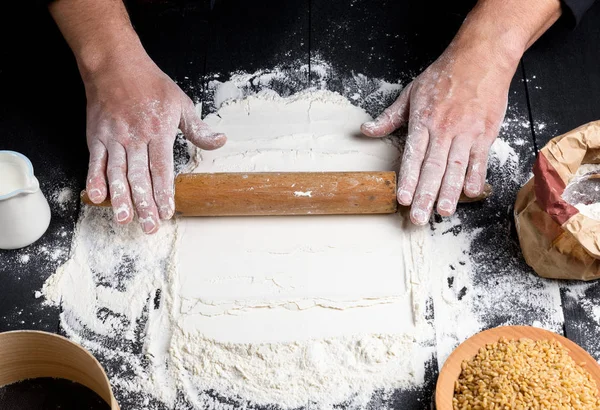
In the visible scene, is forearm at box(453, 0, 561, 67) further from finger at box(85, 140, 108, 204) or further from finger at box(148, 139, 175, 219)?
finger at box(85, 140, 108, 204)

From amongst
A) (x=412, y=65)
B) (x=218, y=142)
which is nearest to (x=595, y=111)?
(x=412, y=65)

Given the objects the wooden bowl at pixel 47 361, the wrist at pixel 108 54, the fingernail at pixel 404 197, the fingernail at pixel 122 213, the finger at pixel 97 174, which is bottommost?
the wooden bowl at pixel 47 361

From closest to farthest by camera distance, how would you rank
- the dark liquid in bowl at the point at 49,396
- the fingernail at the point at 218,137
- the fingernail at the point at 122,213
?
the dark liquid in bowl at the point at 49,396 → the fingernail at the point at 122,213 → the fingernail at the point at 218,137

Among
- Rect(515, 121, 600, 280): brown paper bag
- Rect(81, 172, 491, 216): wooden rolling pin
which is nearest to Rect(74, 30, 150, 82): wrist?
Rect(81, 172, 491, 216): wooden rolling pin

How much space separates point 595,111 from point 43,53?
1.70 m

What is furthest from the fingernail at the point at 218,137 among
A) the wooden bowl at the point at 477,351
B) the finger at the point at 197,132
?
the wooden bowl at the point at 477,351

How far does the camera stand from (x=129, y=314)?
5.67ft

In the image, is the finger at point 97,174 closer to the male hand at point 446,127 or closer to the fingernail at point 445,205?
the male hand at point 446,127

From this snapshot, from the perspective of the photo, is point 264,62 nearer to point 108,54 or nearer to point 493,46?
point 108,54

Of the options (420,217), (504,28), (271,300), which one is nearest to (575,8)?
(504,28)

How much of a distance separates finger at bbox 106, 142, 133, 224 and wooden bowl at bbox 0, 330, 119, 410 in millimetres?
358

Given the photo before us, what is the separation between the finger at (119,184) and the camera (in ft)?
5.68

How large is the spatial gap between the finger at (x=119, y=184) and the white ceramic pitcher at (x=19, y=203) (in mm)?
178

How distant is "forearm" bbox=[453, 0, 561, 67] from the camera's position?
1933 millimetres
